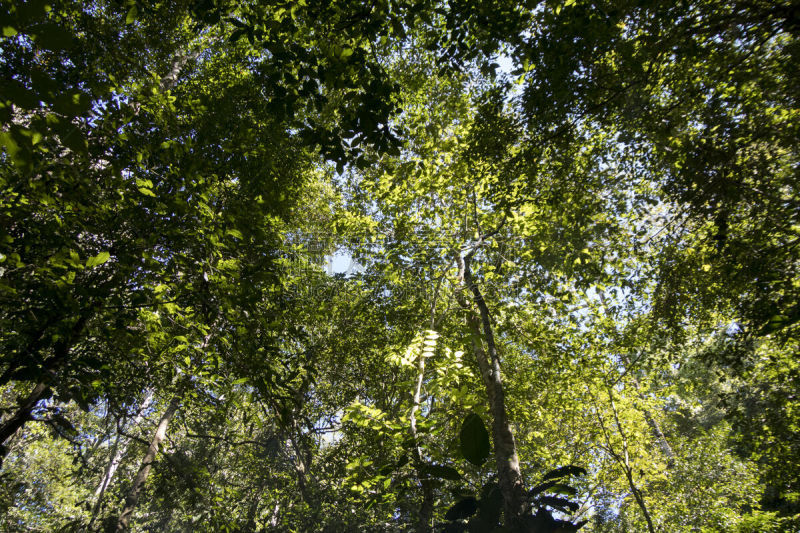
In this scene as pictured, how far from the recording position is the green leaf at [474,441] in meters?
1.50

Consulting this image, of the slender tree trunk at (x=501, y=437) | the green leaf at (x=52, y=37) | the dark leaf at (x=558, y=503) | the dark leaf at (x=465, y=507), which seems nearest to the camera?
the green leaf at (x=52, y=37)

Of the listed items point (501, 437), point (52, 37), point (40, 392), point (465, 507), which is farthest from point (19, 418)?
point (501, 437)

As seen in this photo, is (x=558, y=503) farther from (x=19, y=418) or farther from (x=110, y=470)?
(x=110, y=470)

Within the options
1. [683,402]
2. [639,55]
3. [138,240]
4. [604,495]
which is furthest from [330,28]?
[683,402]

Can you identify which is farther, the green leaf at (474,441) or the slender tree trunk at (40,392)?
the slender tree trunk at (40,392)

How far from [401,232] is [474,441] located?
6553 millimetres

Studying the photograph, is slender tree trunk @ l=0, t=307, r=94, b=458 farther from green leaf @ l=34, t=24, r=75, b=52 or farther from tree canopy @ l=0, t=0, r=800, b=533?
green leaf @ l=34, t=24, r=75, b=52

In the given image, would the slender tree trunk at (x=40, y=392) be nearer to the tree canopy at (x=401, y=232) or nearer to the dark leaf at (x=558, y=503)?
the tree canopy at (x=401, y=232)

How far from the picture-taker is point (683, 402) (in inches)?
897

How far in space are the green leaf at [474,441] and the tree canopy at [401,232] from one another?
0.01m

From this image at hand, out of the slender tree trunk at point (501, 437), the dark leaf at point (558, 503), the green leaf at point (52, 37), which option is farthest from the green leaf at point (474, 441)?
the slender tree trunk at point (501, 437)

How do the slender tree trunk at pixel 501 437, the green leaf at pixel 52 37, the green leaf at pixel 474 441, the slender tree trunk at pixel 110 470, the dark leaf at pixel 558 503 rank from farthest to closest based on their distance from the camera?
the slender tree trunk at pixel 110 470, the slender tree trunk at pixel 501 437, the dark leaf at pixel 558 503, the green leaf at pixel 474 441, the green leaf at pixel 52 37

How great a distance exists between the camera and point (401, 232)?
7898 mm

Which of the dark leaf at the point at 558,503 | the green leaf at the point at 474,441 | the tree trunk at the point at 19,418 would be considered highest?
the tree trunk at the point at 19,418
